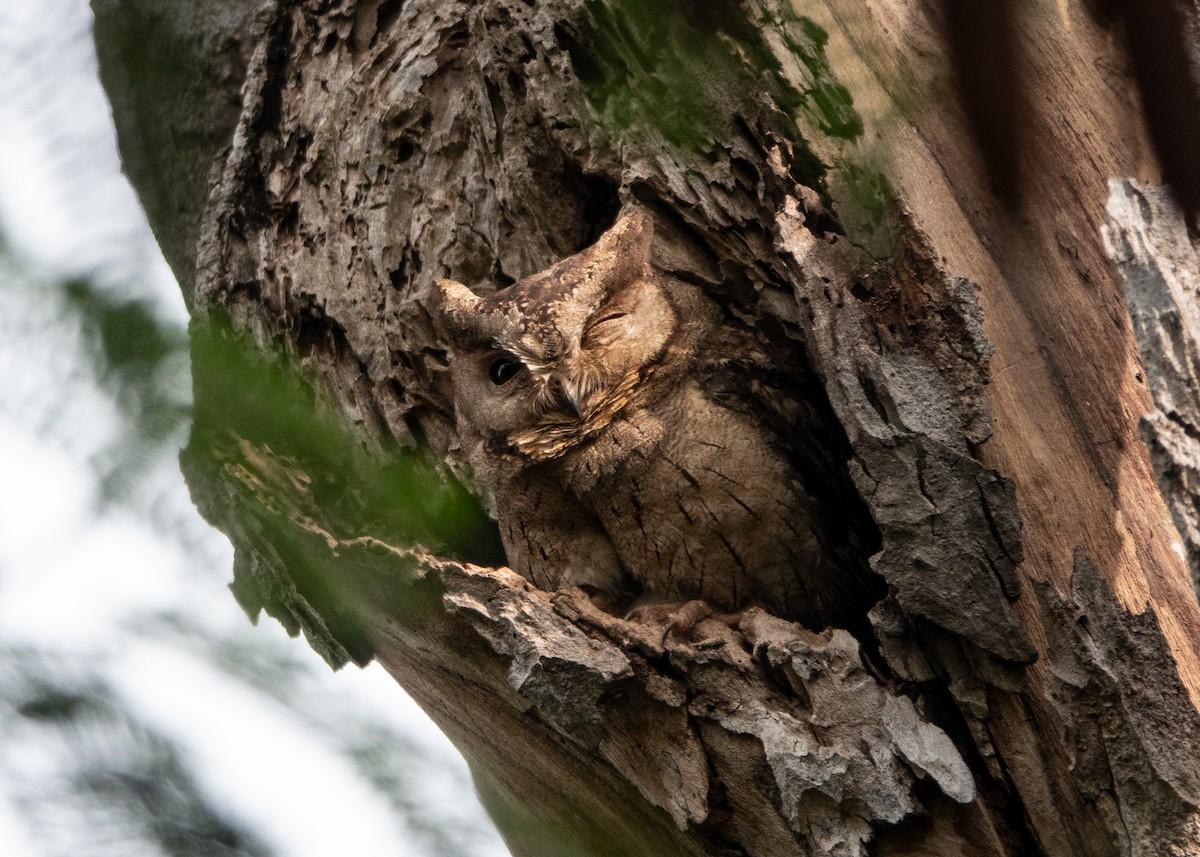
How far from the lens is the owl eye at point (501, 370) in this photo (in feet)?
7.81

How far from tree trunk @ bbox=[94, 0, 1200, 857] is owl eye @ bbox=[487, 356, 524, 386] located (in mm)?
279

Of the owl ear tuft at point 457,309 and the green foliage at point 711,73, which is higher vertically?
the green foliage at point 711,73

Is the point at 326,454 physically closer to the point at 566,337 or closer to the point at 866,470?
the point at 866,470

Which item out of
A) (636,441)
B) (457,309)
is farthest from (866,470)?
(457,309)

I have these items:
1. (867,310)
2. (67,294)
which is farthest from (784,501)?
(67,294)

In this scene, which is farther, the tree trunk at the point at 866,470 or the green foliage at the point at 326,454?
the tree trunk at the point at 866,470

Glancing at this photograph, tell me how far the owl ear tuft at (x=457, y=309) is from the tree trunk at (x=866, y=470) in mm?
237

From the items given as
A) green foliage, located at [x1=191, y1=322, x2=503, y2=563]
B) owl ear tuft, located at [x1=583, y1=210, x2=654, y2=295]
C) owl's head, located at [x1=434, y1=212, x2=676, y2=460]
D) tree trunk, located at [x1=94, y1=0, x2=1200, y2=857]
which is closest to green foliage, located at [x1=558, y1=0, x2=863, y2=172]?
tree trunk, located at [x1=94, y1=0, x2=1200, y2=857]

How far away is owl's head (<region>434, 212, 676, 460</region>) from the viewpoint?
2.25 meters

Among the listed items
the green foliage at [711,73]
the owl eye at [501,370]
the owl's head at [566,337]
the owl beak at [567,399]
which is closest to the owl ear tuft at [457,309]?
the owl's head at [566,337]

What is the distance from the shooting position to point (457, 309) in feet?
7.52

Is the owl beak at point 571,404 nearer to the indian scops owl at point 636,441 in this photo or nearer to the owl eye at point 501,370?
the indian scops owl at point 636,441

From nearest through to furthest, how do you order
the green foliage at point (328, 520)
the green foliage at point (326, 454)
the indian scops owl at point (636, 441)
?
1. the green foliage at point (326, 454)
2. the green foliage at point (328, 520)
3. the indian scops owl at point (636, 441)

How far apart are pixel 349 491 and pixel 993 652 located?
4.06ft
